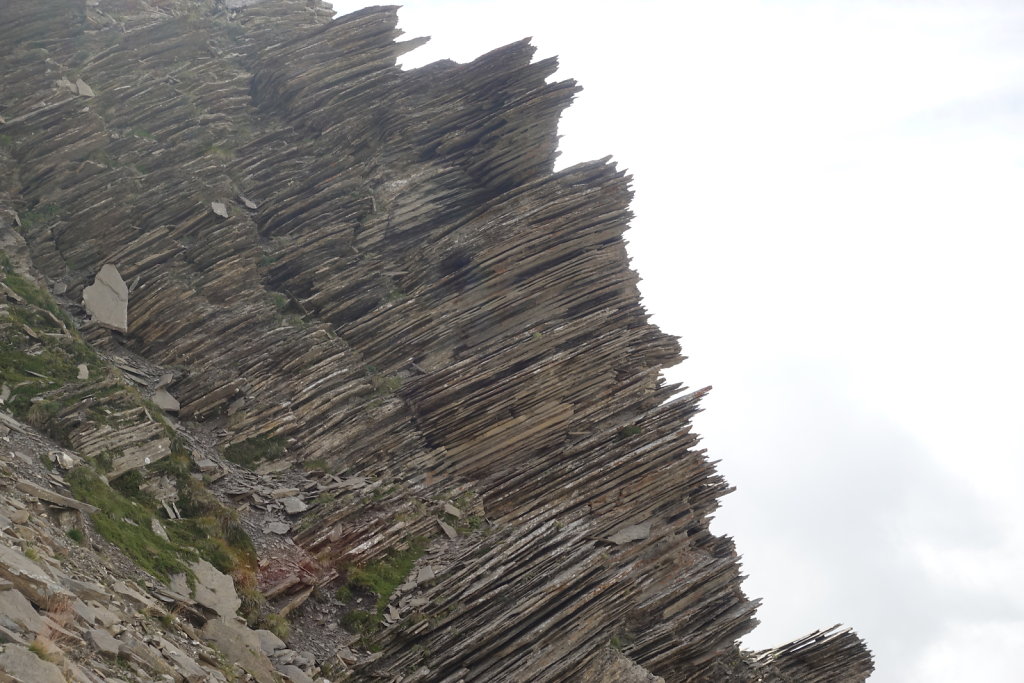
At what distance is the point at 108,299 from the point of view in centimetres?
3281

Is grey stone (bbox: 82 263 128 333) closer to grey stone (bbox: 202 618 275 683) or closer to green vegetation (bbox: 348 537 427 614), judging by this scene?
green vegetation (bbox: 348 537 427 614)

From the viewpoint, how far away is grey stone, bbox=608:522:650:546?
28828mm

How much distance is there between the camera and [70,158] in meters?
37.8

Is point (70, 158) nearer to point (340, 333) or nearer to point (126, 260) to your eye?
point (126, 260)

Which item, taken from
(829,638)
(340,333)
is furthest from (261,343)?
(829,638)

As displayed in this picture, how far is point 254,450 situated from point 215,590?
7871mm

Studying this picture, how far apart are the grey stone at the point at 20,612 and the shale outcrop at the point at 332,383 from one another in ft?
0.18

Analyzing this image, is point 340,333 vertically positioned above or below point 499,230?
below

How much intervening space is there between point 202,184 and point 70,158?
20.1 ft

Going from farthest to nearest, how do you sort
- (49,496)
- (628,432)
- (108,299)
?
(108,299), (628,432), (49,496)

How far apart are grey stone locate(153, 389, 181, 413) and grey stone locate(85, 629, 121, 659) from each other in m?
A: 15.5

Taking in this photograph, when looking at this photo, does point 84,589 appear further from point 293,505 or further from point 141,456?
point 293,505

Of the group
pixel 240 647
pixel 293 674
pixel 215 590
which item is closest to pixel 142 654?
pixel 240 647

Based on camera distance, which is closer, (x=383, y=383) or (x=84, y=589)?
(x=84, y=589)
